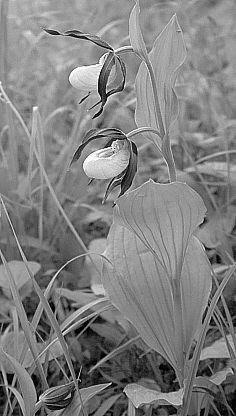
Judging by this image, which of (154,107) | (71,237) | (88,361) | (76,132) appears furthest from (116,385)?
(76,132)

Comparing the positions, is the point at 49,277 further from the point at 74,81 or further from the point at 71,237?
the point at 74,81

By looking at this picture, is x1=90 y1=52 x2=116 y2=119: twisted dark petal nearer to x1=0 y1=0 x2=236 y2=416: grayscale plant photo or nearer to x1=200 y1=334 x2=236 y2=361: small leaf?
x1=0 y1=0 x2=236 y2=416: grayscale plant photo

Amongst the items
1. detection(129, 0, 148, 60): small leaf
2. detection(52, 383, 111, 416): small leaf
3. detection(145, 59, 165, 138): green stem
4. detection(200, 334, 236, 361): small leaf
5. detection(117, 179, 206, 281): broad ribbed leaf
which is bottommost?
detection(200, 334, 236, 361): small leaf

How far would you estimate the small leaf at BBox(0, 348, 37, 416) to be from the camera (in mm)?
827

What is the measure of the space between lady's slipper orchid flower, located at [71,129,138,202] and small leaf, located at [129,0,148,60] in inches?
4.8

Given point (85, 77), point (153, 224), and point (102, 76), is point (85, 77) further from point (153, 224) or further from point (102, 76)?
point (153, 224)

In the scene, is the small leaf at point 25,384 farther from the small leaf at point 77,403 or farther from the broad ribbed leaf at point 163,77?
the broad ribbed leaf at point 163,77

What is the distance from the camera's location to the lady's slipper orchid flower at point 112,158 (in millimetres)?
839

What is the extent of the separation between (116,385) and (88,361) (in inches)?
3.2

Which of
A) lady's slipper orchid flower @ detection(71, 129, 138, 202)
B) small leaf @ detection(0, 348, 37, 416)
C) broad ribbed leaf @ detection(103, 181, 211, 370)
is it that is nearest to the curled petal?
lady's slipper orchid flower @ detection(71, 129, 138, 202)

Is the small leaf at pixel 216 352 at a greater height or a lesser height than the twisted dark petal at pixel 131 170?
lesser

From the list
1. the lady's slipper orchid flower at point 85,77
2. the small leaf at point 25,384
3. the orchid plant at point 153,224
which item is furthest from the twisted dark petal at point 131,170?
the small leaf at point 25,384

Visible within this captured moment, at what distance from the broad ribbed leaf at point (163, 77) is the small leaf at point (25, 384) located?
0.40m

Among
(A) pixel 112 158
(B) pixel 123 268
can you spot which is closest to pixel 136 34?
(A) pixel 112 158
